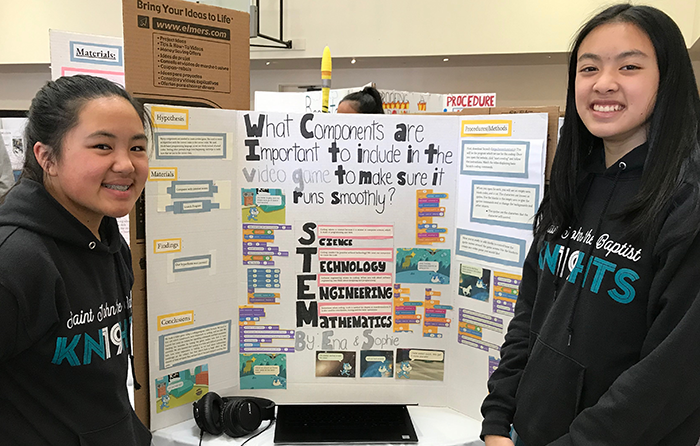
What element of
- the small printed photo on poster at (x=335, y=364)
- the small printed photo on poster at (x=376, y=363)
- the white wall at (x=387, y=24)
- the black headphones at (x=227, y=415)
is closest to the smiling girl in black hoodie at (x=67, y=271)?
the black headphones at (x=227, y=415)

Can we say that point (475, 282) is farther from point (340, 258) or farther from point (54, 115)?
point (54, 115)

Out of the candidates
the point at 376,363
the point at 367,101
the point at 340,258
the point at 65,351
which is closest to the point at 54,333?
the point at 65,351

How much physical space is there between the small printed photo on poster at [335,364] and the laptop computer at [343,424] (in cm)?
11

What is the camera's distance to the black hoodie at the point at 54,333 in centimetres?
90

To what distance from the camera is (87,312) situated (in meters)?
1.04

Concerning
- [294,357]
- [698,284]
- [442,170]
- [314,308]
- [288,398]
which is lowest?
[288,398]

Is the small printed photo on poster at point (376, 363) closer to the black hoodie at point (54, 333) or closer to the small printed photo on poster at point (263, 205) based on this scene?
the small printed photo on poster at point (263, 205)

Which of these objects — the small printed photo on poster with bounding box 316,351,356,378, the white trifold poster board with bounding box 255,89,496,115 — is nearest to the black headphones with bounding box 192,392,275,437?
the small printed photo on poster with bounding box 316,351,356,378

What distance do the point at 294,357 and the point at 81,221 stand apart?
90cm

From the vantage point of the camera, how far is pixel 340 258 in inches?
67.2

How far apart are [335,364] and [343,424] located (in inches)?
8.4

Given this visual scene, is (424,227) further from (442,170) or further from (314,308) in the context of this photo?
(314,308)

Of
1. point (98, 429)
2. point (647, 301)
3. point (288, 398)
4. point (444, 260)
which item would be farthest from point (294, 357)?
point (647, 301)

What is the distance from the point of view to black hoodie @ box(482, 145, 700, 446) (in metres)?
0.86
